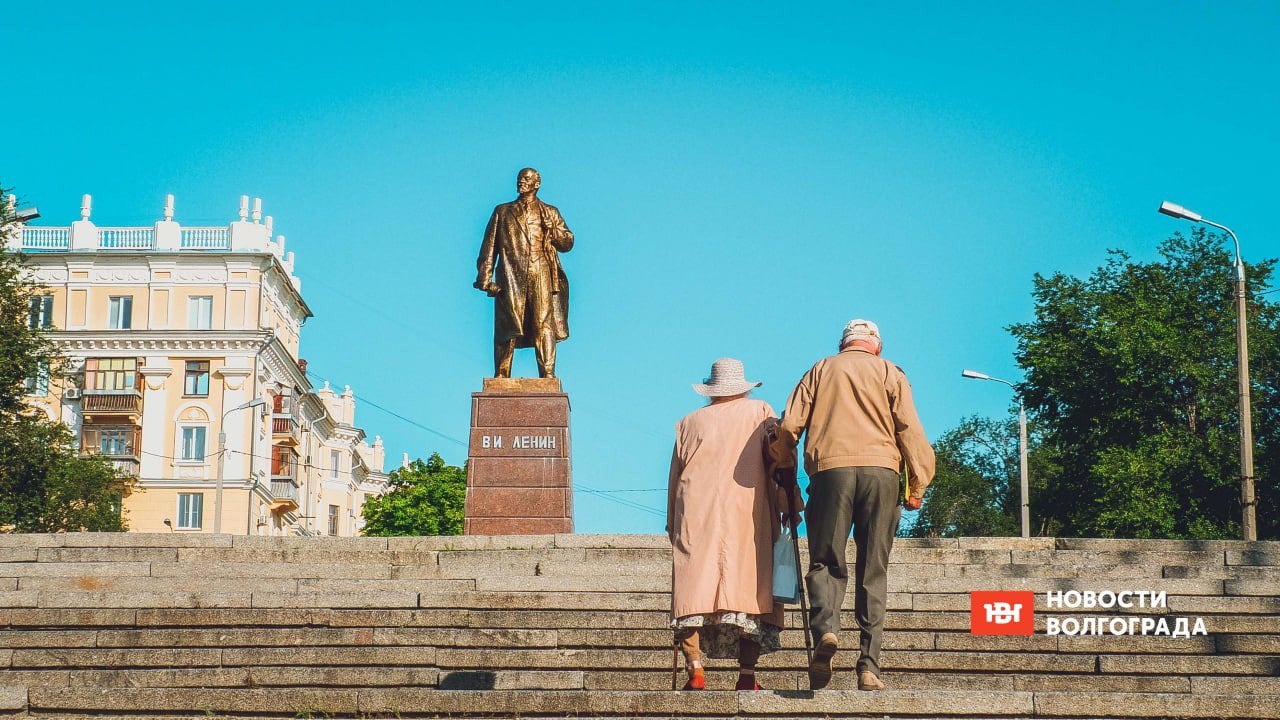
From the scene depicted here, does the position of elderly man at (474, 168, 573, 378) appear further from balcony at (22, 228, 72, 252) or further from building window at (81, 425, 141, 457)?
balcony at (22, 228, 72, 252)

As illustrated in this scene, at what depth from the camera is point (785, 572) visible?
362 inches

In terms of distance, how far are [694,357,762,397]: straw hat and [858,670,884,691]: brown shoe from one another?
175 cm

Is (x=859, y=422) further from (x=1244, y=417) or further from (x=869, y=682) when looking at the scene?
(x=1244, y=417)

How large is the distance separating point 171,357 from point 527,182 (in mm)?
49759

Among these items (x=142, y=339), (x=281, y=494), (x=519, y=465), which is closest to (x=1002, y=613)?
(x=519, y=465)

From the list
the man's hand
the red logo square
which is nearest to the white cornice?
the red logo square

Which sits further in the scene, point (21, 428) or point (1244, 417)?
point (21, 428)

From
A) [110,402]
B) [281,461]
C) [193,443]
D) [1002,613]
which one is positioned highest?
[110,402]

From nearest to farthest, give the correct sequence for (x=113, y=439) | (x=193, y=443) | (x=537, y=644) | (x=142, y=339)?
1. (x=537, y=644)
2. (x=113, y=439)
3. (x=193, y=443)
4. (x=142, y=339)

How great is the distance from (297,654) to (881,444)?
435 centimetres

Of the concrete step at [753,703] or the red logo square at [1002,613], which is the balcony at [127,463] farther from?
the concrete step at [753,703]

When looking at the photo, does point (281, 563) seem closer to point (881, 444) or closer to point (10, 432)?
point (881, 444)

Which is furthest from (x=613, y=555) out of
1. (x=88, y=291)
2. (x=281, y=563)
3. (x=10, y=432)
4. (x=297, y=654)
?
(x=88, y=291)

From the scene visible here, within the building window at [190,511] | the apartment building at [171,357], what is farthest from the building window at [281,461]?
the building window at [190,511]
